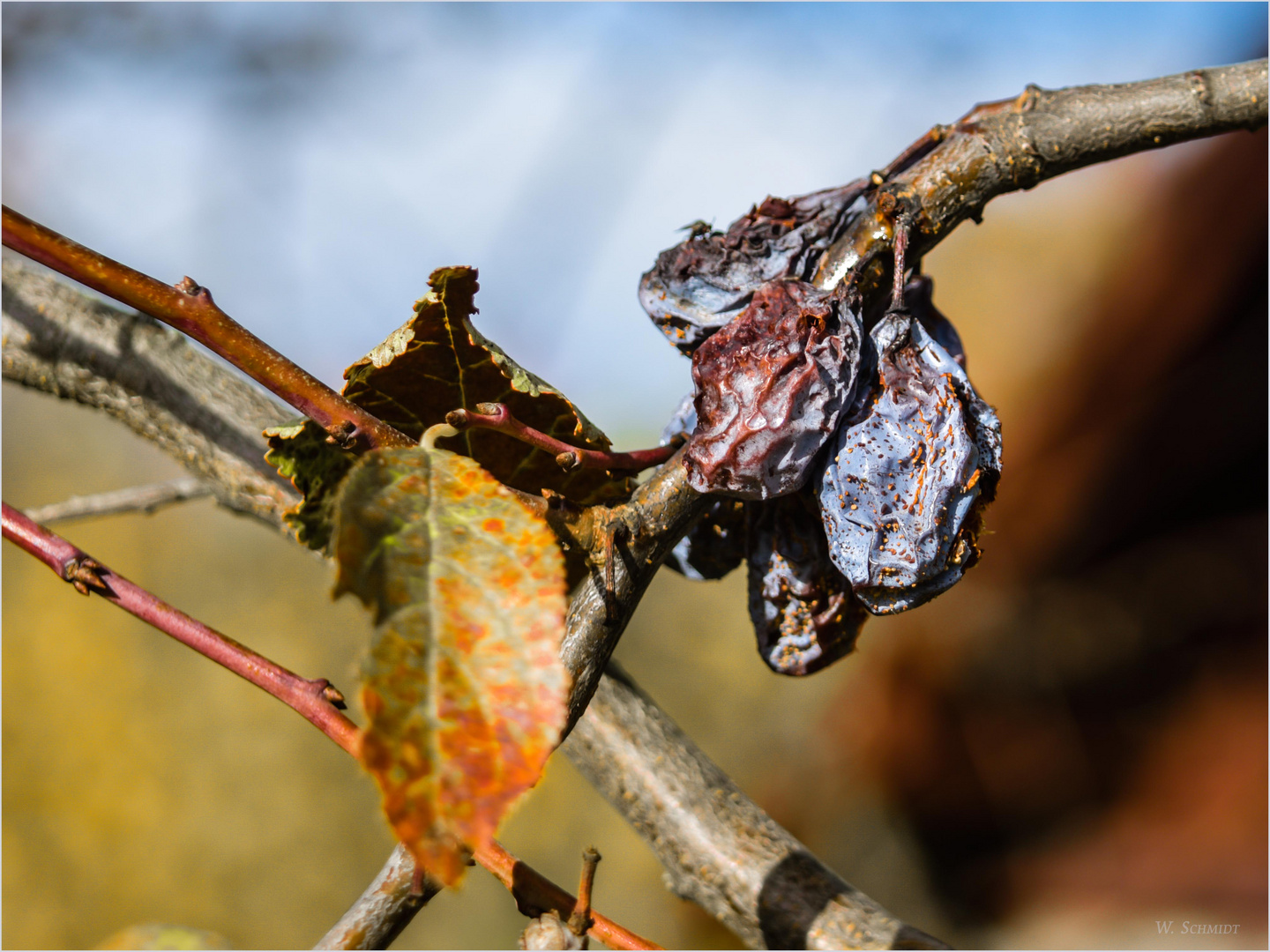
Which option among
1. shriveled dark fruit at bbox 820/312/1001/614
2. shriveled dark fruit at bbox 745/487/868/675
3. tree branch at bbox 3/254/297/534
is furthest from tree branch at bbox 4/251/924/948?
shriveled dark fruit at bbox 820/312/1001/614

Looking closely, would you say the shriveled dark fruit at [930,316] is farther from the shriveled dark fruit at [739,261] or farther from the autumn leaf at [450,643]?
the autumn leaf at [450,643]

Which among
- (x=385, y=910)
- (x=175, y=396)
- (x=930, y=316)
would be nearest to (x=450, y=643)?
(x=385, y=910)

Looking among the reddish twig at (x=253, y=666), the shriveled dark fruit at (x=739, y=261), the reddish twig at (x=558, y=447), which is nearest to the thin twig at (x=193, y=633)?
the reddish twig at (x=253, y=666)

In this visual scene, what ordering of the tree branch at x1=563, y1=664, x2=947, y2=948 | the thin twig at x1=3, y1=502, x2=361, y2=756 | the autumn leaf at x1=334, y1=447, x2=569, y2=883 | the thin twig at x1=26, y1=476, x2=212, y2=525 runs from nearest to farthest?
the autumn leaf at x1=334, y1=447, x2=569, y2=883
the thin twig at x1=3, y1=502, x2=361, y2=756
the tree branch at x1=563, y1=664, x2=947, y2=948
the thin twig at x1=26, y1=476, x2=212, y2=525

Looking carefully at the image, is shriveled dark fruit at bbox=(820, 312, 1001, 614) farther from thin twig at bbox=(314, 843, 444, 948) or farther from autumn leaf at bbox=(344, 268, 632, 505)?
thin twig at bbox=(314, 843, 444, 948)

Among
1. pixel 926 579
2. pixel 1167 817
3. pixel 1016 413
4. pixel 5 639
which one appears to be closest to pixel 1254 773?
pixel 1167 817

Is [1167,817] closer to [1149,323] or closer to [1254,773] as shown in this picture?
[1254,773]
